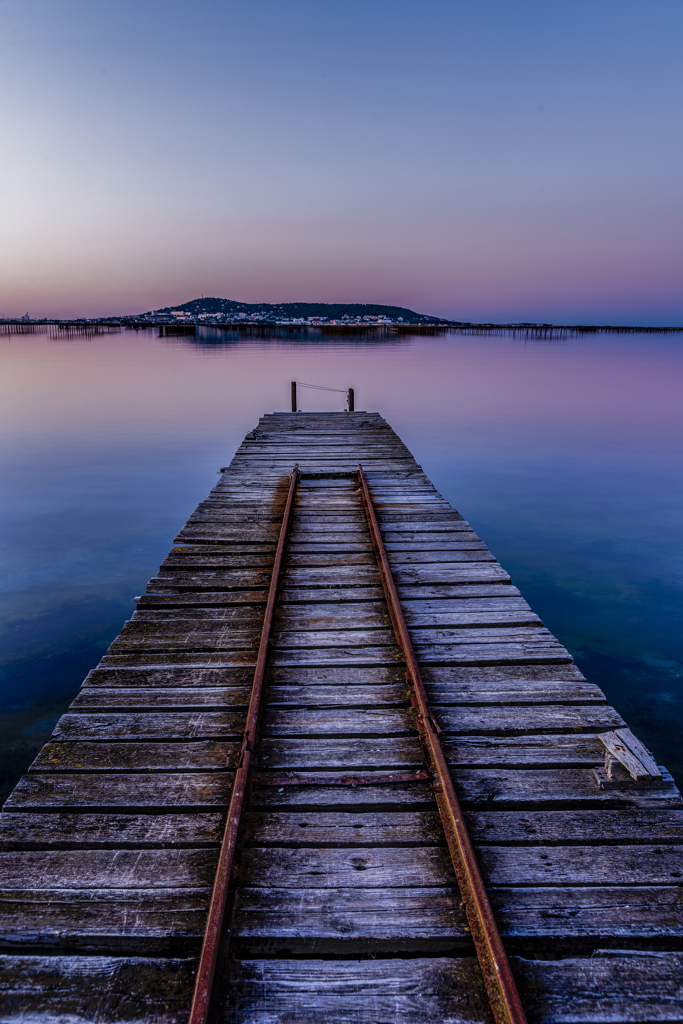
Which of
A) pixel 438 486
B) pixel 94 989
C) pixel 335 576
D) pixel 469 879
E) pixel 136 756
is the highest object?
pixel 335 576

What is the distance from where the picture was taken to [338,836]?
323 cm

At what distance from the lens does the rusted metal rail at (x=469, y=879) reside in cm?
233

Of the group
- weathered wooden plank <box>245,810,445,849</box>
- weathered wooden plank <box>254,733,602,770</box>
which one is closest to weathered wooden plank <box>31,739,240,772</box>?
weathered wooden plank <box>254,733,602,770</box>

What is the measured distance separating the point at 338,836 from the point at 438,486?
47.5 feet

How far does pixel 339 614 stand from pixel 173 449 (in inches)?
678

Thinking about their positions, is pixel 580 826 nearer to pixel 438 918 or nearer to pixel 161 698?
pixel 438 918

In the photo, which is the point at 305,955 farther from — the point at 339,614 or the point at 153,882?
the point at 339,614

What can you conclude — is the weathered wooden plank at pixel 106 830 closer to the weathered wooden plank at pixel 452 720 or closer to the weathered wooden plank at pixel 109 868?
the weathered wooden plank at pixel 109 868

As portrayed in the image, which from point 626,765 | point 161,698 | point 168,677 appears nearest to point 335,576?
point 168,677

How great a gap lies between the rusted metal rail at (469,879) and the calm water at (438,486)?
3350mm

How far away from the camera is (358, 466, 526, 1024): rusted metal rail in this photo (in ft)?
7.64

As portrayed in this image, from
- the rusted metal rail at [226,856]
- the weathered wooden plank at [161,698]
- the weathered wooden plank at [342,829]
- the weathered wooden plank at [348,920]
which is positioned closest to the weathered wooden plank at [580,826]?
the weathered wooden plank at [342,829]

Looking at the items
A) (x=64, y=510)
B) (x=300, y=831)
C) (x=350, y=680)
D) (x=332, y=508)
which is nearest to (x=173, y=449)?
(x=64, y=510)

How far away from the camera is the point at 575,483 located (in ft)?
57.2
